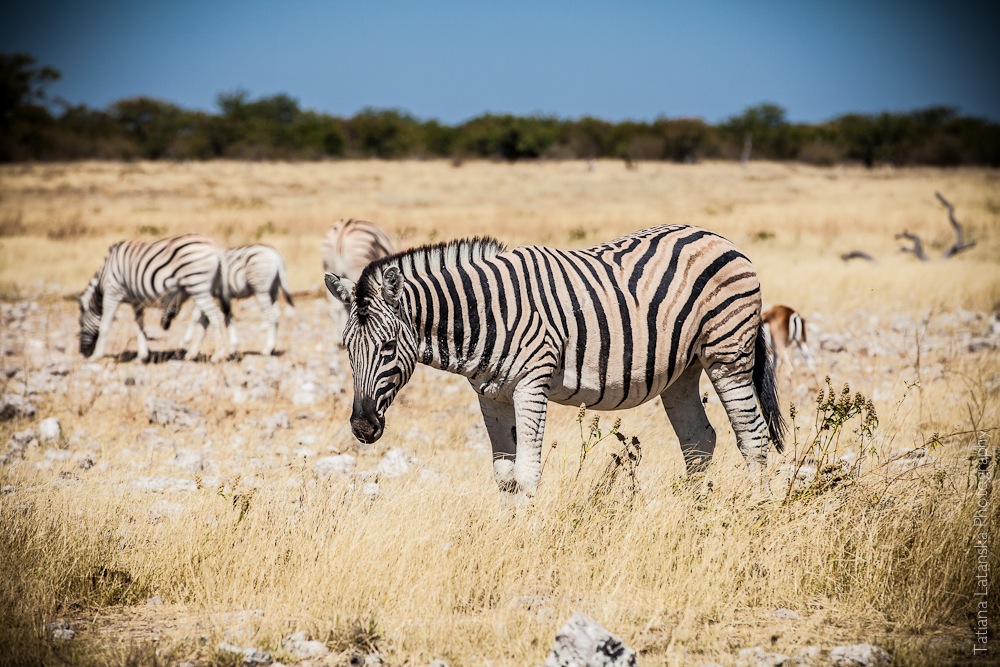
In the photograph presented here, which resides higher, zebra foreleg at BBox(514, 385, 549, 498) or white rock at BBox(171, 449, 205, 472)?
zebra foreleg at BBox(514, 385, 549, 498)

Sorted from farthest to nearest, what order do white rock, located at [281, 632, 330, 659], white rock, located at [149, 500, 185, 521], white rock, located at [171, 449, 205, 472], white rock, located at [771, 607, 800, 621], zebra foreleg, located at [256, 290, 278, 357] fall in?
1. zebra foreleg, located at [256, 290, 278, 357]
2. white rock, located at [171, 449, 205, 472]
3. white rock, located at [149, 500, 185, 521]
4. white rock, located at [771, 607, 800, 621]
5. white rock, located at [281, 632, 330, 659]

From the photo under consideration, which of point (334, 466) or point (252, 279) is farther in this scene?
point (252, 279)

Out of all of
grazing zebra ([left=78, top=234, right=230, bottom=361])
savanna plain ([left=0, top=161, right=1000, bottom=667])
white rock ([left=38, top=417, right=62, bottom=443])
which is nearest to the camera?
savanna plain ([left=0, top=161, right=1000, bottom=667])

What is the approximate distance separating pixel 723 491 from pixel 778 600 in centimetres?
96

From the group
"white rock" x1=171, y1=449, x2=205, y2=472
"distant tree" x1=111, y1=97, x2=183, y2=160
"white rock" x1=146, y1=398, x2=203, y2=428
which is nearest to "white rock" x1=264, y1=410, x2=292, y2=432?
"white rock" x1=146, y1=398, x2=203, y2=428

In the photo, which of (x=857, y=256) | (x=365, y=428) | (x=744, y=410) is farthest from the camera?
(x=857, y=256)

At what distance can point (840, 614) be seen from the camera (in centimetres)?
465

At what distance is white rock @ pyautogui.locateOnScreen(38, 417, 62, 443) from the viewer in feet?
26.0

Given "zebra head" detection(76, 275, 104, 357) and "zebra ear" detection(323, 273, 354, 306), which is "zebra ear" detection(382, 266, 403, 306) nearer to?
"zebra ear" detection(323, 273, 354, 306)

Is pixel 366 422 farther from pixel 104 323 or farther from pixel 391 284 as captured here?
pixel 104 323

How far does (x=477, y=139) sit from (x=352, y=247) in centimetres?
6110

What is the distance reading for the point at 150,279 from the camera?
42.5ft

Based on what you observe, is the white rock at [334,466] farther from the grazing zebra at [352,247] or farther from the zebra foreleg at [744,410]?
the grazing zebra at [352,247]

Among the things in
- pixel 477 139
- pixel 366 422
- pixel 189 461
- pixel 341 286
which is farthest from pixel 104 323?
pixel 477 139
